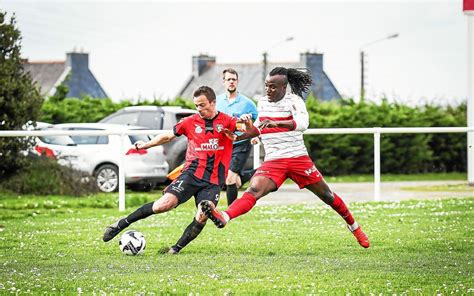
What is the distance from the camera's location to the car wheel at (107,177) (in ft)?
77.5

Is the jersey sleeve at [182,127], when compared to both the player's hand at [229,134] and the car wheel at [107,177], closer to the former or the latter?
the player's hand at [229,134]

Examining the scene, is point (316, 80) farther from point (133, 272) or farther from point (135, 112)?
point (133, 272)

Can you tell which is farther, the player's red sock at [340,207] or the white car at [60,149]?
the white car at [60,149]

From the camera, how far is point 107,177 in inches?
931

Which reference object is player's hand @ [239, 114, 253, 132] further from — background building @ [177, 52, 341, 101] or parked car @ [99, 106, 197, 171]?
background building @ [177, 52, 341, 101]

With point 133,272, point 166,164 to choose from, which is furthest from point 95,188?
point 133,272

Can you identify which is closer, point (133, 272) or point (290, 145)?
point (133, 272)

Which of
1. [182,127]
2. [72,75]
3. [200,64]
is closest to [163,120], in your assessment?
[182,127]

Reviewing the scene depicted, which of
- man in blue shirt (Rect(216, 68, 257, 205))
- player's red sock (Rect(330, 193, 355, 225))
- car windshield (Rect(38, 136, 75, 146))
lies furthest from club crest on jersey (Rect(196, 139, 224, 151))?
car windshield (Rect(38, 136, 75, 146))

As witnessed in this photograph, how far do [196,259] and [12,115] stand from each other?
10778mm

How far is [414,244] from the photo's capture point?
40.5 feet

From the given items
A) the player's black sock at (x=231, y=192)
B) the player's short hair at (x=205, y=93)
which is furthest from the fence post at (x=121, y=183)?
the player's short hair at (x=205, y=93)

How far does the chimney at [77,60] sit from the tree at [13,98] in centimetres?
4254

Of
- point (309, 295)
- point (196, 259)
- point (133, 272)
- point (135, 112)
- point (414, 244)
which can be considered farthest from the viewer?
point (135, 112)
